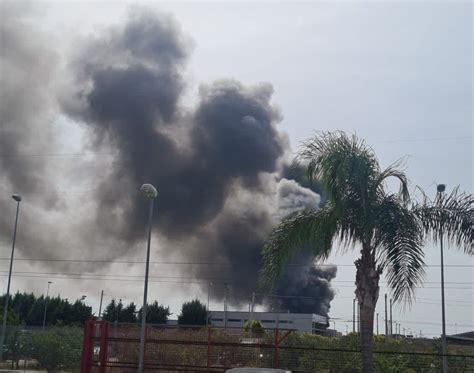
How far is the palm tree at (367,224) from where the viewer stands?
12.1 meters

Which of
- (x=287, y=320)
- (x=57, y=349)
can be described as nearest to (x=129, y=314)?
(x=287, y=320)

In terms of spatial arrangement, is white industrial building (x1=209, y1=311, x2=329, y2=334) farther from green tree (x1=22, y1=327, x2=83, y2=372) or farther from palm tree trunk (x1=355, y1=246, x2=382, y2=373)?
palm tree trunk (x1=355, y1=246, x2=382, y2=373)

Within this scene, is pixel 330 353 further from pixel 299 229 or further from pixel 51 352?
pixel 51 352

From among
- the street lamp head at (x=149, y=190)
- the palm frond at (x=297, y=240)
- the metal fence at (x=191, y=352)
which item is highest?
the street lamp head at (x=149, y=190)

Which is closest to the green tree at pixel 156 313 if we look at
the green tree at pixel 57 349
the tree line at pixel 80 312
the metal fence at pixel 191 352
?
the tree line at pixel 80 312

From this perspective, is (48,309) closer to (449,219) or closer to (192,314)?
(192,314)

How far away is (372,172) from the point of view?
1257 cm

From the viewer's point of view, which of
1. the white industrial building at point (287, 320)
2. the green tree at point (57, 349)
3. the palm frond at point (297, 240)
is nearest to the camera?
the palm frond at point (297, 240)

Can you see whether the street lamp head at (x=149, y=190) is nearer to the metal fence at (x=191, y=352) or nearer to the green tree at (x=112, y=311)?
the metal fence at (x=191, y=352)

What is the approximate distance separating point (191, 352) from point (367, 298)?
523 centimetres

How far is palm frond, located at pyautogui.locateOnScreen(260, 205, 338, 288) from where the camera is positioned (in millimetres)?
12836

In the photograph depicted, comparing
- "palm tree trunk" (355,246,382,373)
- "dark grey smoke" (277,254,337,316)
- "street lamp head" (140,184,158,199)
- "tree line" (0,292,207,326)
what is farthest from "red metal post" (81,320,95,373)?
"dark grey smoke" (277,254,337,316)

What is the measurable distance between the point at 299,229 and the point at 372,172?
6.87 feet

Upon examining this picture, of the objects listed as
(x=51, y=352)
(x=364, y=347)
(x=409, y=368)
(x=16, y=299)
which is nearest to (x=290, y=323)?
(x=16, y=299)
